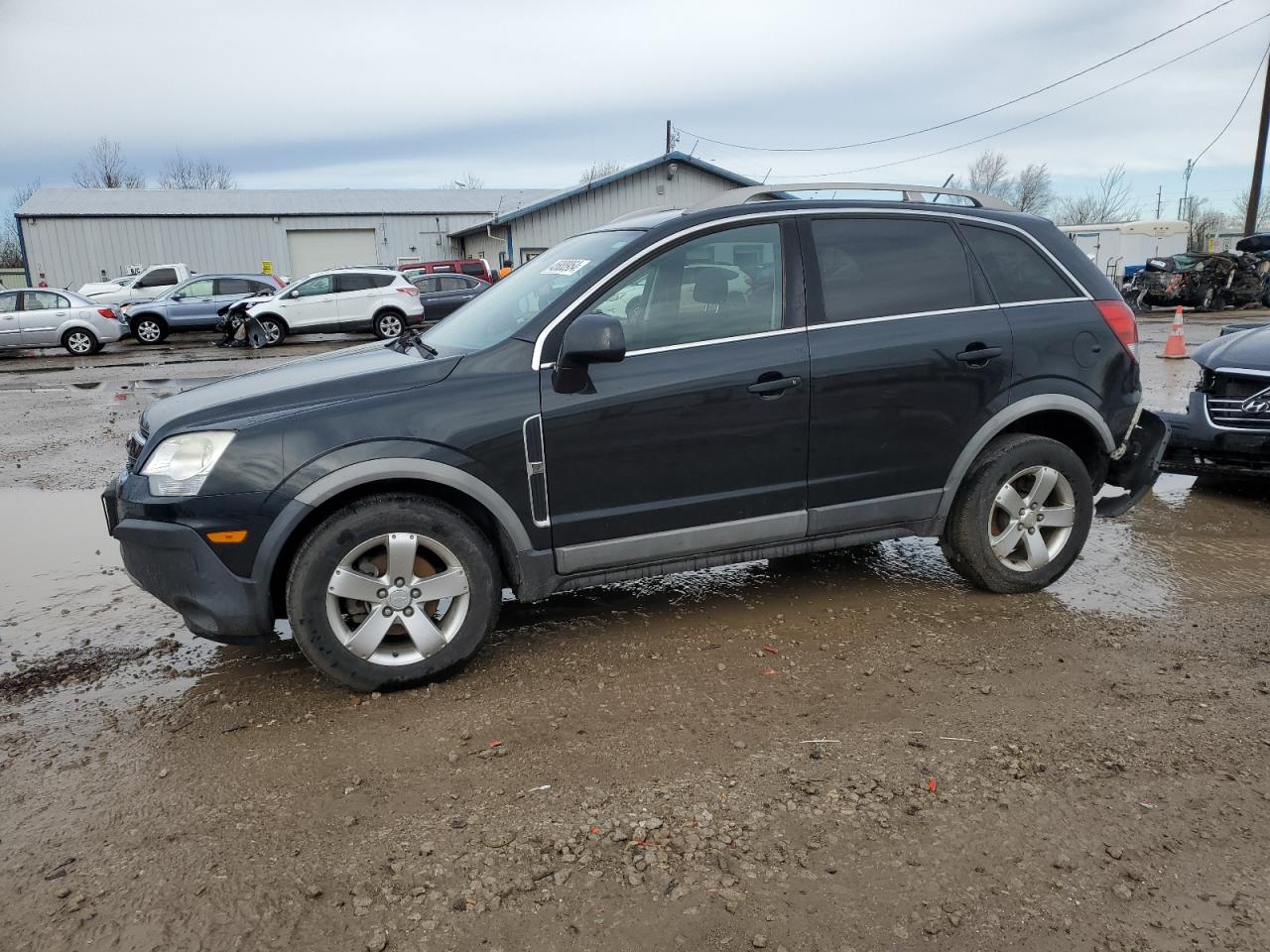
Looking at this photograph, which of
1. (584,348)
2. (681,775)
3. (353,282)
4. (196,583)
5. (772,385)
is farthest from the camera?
(353,282)

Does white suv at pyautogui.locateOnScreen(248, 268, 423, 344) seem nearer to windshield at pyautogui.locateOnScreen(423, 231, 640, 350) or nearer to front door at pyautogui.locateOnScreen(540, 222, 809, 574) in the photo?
windshield at pyautogui.locateOnScreen(423, 231, 640, 350)

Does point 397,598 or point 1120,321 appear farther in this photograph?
point 1120,321

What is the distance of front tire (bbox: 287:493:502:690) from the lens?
3.52 meters

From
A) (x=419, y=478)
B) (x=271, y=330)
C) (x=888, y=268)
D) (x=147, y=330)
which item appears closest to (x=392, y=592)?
(x=419, y=478)

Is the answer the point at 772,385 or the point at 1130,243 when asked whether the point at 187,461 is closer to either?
the point at 772,385

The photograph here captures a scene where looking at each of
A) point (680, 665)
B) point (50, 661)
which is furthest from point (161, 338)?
point (680, 665)

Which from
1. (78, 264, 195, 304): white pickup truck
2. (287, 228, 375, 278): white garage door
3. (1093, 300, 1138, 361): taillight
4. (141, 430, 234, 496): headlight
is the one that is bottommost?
(141, 430, 234, 496): headlight

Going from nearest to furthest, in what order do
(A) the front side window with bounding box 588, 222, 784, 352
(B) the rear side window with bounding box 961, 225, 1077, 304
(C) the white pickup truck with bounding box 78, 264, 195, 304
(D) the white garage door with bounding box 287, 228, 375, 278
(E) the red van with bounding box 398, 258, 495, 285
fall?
→ 1. (A) the front side window with bounding box 588, 222, 784, 352
2. (B) the rear side window with bounding box 961, 225, 1077, 304
3. (E) the red van with bounding box 398, 258, 495, 285
4. (C) the white pickup truck with bounding box 78, 264, 195, 304
5. (D) the white garage door with bounding box 287, 228, 375, 278

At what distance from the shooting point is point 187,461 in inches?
138

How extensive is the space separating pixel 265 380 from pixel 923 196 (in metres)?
3.30

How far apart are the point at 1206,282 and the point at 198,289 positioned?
88.1 ft

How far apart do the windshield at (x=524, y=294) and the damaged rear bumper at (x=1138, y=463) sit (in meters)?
2.95

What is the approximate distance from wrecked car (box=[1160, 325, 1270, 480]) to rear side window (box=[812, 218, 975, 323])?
8.37 ft

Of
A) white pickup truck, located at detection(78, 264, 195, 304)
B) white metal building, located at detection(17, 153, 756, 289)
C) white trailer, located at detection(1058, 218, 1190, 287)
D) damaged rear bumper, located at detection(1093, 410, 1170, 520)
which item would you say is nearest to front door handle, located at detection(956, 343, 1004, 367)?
damaged rear bumper, located at detection(1093, 410, 1170, 520)
